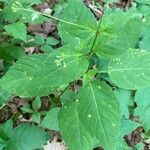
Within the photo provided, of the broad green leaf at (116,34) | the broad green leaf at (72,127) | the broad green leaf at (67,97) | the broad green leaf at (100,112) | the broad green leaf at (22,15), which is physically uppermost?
Answer: the broad green leaf at (116,34)

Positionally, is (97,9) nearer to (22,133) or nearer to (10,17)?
(10,17)

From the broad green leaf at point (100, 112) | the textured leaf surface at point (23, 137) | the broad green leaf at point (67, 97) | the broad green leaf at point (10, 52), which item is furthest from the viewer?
the broad green leaf at point (10, 52)

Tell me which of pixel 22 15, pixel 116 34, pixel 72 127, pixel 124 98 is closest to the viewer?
pixel 116 34

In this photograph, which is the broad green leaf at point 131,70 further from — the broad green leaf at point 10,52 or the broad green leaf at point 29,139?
the broad green leaf at point 10,52

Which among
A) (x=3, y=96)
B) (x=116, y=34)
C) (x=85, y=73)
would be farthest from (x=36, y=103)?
(x=116, y=34)

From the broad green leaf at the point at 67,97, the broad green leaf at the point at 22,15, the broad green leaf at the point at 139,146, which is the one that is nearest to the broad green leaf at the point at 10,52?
the broad green leaf at the point at 22,15

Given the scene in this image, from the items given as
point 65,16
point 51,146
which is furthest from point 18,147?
point 65,16

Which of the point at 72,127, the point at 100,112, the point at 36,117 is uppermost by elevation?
the point at 100,112

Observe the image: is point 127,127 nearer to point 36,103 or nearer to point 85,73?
point 36,103
